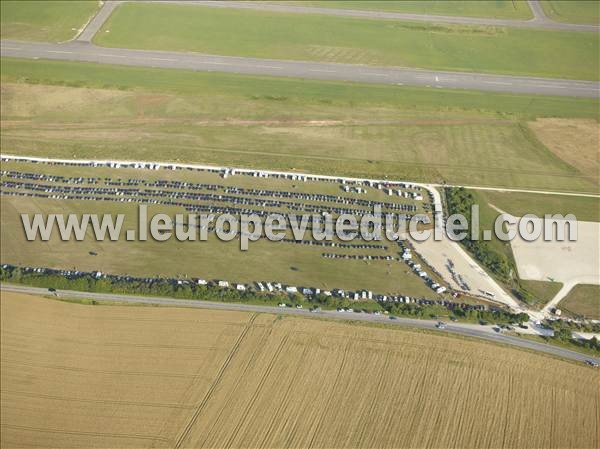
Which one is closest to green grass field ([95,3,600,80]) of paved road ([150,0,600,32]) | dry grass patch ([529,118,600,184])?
paved road ([150,0,600,32])

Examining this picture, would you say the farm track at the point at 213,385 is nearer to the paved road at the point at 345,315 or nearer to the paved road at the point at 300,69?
the paved road at the point at 345,315

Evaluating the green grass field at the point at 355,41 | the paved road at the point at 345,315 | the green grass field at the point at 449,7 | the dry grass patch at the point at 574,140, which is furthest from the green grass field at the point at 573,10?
the paved road at the point at 345,315

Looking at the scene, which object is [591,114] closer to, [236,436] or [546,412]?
[546,412]

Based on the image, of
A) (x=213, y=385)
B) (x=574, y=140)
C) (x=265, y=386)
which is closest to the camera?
(x=265, y=386)

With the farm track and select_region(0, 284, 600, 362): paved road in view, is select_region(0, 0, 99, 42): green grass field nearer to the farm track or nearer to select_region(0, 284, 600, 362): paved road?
select_region(0, 284, 600, 362): paved road

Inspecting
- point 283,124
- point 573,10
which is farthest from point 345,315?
point 573,10

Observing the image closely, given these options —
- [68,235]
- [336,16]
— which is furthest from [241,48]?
[68,235]

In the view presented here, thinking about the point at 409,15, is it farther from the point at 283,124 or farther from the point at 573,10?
the point at 283,124
